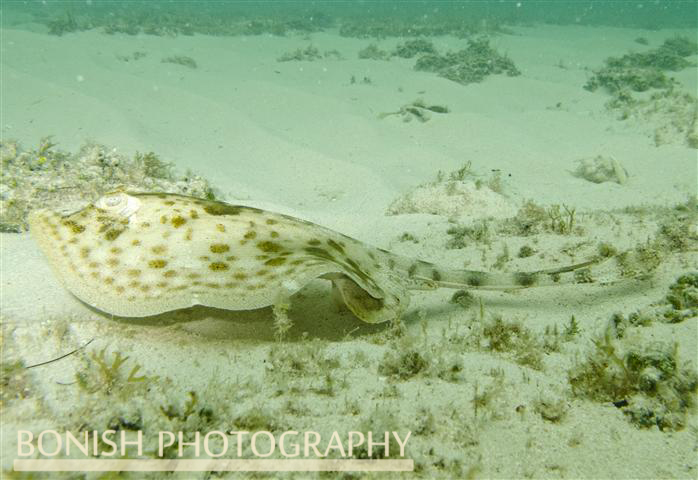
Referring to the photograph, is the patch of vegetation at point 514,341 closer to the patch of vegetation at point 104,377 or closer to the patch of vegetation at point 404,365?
the patch of vegetation at point 404,365

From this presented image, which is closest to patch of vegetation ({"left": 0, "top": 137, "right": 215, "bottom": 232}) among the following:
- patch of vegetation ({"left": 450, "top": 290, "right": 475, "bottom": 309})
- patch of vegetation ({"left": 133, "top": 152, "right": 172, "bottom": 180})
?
patch of vegetation ({"left": 133, "top": 152, "right": 172, "bottom": 180})

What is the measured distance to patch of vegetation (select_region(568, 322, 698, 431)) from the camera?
2.49m

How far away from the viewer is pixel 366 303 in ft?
11.0

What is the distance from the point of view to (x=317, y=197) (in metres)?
7.91

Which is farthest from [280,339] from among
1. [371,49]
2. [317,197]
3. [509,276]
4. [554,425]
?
[371,49]

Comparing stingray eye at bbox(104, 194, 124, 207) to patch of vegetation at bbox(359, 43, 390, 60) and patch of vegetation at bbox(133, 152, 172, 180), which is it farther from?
patch of vegetation at bbox(359, 43, 390, 60)

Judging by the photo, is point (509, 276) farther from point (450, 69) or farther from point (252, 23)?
point (252, 23)

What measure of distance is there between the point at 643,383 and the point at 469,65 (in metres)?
15.5

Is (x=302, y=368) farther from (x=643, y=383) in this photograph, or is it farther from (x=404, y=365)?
(x=643, y=383)

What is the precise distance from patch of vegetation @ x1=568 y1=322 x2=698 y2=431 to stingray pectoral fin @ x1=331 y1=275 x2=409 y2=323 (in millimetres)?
1224

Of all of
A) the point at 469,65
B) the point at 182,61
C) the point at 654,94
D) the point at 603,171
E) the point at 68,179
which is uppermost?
the point at 182,61

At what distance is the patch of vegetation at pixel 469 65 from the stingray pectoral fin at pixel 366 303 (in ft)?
44.7

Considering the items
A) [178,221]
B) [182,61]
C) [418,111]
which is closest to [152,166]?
[178,221]

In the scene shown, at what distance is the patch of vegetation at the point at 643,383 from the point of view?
8.18 ft
